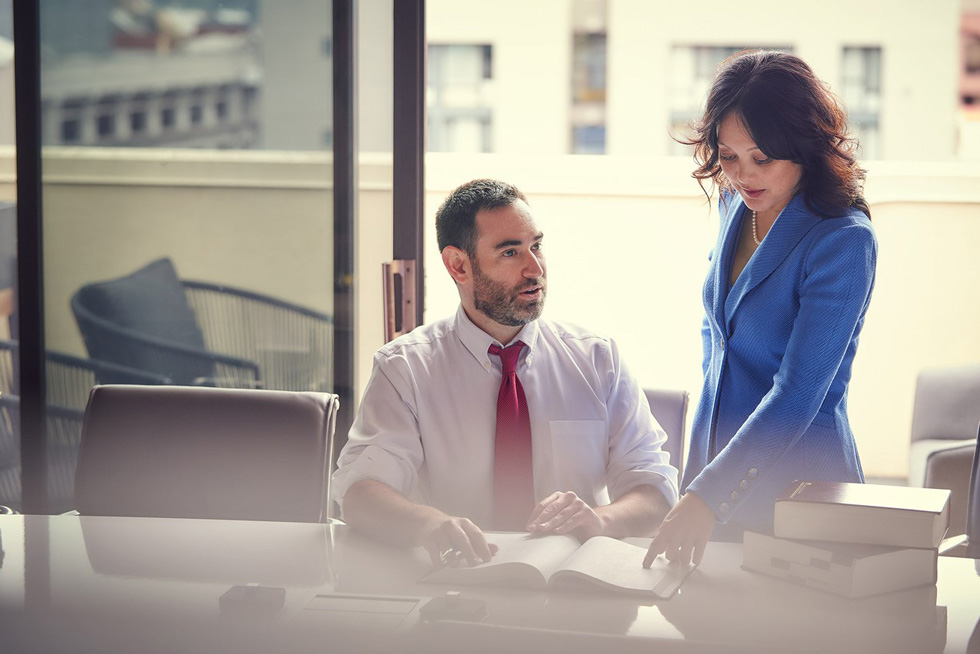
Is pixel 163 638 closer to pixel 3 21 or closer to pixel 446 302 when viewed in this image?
pixel 3 21

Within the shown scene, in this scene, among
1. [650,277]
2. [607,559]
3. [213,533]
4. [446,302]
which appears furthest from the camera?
[446,302]

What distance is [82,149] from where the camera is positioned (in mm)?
2236

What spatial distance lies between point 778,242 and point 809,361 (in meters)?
0.22

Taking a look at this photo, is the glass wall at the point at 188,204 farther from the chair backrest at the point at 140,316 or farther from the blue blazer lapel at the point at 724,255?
the blue blazer lapel at the point at 724,255

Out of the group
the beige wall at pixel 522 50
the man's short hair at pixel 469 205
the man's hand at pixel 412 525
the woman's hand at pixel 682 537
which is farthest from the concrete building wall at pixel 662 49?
the woman's hand at pixel 682 537

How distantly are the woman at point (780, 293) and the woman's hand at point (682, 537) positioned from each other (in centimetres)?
6

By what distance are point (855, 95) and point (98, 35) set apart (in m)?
16.8

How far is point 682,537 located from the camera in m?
1.16

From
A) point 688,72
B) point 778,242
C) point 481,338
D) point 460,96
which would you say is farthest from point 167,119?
point 460,96

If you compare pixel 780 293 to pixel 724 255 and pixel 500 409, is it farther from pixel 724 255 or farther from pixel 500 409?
pixel 500 409

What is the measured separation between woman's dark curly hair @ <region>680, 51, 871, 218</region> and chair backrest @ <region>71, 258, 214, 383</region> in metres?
1.47

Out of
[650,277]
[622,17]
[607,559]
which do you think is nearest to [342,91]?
[607,559]

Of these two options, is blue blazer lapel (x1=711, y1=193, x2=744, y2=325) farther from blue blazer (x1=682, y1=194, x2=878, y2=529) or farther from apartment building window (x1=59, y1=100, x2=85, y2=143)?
apartment building window (x1=59, y1=100, x2=85, y2=143)

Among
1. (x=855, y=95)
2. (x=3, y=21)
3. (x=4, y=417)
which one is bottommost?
(x=4, y=417)
